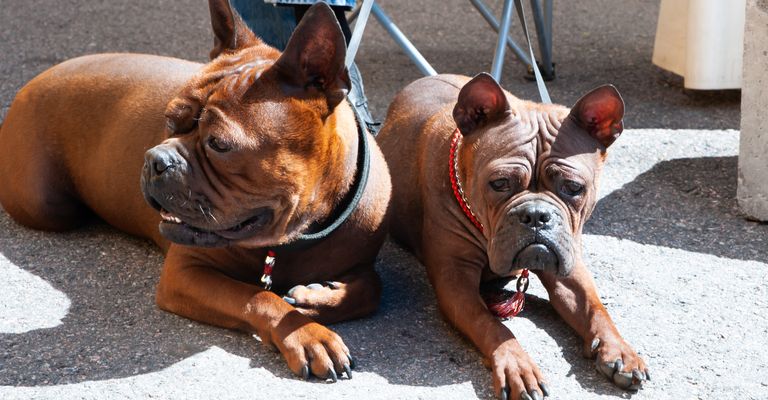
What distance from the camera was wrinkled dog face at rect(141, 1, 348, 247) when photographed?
317cm

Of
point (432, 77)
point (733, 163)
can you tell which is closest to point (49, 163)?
point (432, 77)

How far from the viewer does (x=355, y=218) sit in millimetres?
3615

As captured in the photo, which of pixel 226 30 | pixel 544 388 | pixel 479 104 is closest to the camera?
pixel 544 388

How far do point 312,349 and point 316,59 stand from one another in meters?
0.89

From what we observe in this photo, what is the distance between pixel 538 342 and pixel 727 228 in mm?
1504

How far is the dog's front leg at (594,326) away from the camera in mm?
3219

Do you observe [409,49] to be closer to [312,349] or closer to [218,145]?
[218,145]

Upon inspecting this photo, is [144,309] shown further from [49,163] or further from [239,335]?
[49,163]

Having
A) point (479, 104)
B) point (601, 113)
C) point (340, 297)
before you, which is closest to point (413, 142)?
point (479, 104)

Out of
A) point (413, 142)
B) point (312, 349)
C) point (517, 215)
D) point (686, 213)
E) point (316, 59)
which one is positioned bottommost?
point (686, 213)

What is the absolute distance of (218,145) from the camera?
10.4 feet

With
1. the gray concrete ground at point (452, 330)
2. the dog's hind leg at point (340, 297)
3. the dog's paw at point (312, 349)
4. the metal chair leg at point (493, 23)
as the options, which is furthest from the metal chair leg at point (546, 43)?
the dog's paw at point (312, 349)

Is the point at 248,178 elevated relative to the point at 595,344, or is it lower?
elevated

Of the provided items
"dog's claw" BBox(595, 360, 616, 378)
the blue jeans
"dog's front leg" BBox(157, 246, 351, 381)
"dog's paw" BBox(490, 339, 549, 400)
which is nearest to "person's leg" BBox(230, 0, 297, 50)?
the blue jeans
